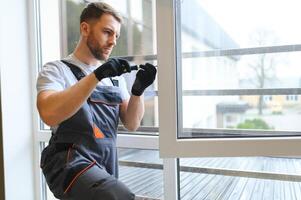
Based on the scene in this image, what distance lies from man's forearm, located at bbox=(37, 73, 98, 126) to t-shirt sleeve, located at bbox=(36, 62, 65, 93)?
0.04m

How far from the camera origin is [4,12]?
166 centimetres

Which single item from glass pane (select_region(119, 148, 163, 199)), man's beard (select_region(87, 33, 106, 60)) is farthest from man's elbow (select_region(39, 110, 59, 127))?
glass pane (select_region(119, 148, 163, 199))

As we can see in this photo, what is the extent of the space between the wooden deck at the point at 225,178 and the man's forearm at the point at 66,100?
0.65 m

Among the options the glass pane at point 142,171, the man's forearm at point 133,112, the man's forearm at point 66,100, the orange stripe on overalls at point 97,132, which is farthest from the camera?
the glass pane at point 142,171

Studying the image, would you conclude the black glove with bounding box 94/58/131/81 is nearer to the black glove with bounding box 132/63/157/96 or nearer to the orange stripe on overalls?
the black glove with bounding box 132/63/157/96

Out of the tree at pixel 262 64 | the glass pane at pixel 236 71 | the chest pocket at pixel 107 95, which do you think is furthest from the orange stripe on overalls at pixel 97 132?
the tree at pixel 262 64

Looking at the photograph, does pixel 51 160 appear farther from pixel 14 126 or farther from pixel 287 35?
pixel 287 35

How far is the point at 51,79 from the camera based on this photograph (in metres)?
1.15

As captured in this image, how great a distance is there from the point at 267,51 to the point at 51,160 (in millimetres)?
932

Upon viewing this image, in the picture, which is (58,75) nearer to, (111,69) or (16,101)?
(111,69)

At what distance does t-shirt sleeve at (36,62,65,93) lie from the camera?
1.13 meters

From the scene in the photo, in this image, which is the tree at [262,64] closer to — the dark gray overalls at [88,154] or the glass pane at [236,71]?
the glass pane at [236,71]

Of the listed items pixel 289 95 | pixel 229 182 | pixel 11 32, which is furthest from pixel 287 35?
pixel 11 32

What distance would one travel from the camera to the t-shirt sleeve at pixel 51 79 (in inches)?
44.5
